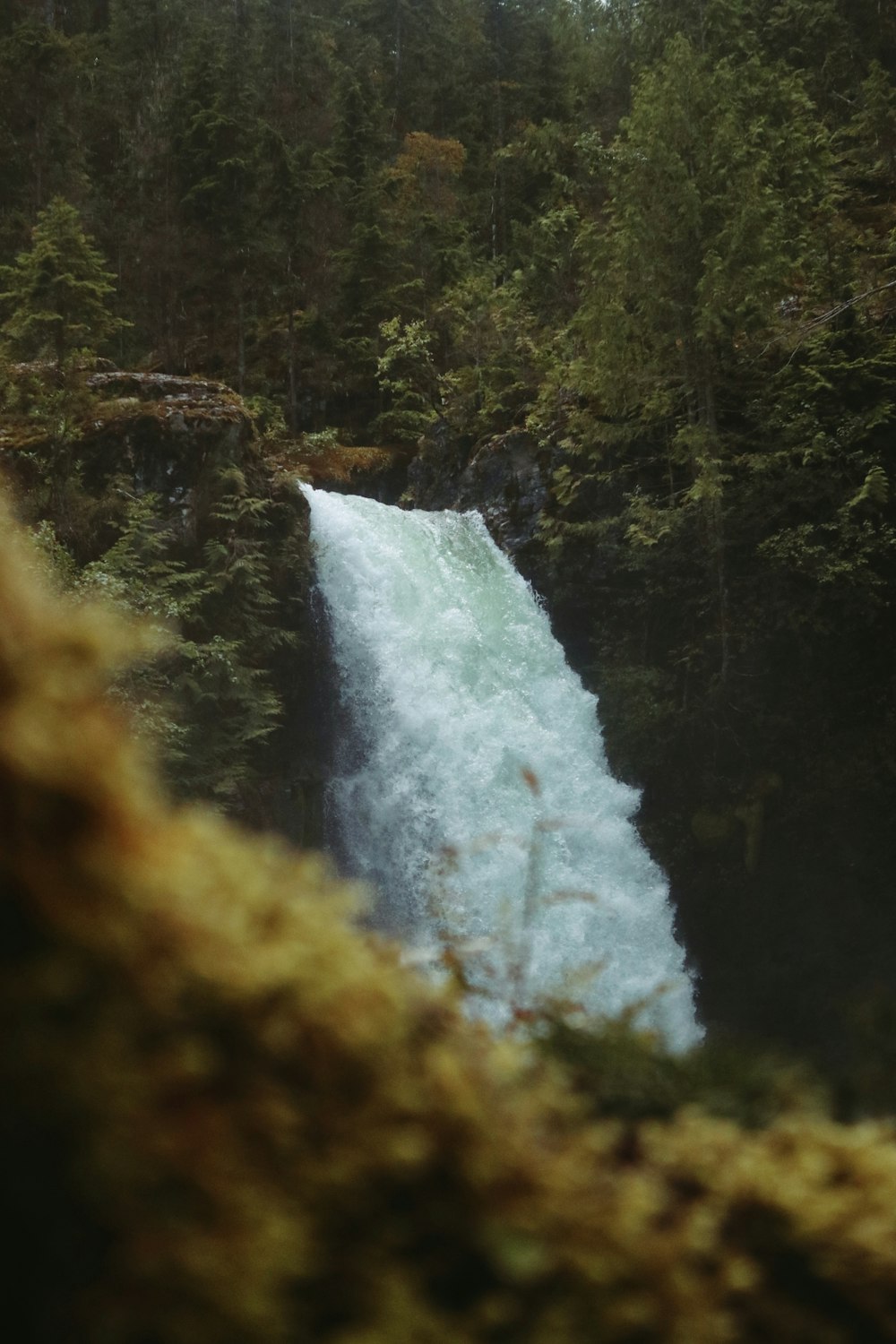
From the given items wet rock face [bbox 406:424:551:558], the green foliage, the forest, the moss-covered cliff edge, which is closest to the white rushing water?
the forest

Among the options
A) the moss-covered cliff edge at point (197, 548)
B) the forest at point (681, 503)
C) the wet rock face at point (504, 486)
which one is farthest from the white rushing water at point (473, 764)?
the wet rock face at point (504, 486)

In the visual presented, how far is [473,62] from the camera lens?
33156mm

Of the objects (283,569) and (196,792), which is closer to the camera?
(196,792)

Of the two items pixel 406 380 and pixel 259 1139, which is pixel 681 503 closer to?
pixel 406 380

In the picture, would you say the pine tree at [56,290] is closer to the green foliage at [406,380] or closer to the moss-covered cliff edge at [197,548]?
the moss-covered cliff edge at [197,548]

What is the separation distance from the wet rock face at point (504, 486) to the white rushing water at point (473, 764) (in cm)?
118

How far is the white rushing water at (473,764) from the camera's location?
10.4 meters

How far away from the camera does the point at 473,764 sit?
11.2 meters

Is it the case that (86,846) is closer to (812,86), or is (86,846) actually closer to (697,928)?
(697,928)

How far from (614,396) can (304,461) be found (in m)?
9.52

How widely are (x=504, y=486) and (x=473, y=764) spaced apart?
5.70 m

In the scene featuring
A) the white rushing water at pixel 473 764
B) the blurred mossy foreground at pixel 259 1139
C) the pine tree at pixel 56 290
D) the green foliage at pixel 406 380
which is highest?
the green foliage at pixel 406 380

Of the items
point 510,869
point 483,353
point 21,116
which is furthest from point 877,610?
point 21,116

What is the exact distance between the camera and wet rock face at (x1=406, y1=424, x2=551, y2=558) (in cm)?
1449
